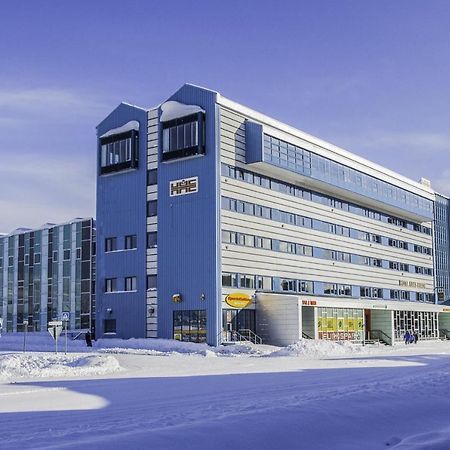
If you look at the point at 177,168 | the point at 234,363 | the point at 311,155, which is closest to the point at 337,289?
the point at 311,155

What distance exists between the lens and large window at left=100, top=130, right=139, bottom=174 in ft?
180

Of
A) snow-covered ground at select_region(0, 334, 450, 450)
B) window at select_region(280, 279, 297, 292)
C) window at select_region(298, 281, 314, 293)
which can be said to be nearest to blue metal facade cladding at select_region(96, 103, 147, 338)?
window at select_region(280, 279, 297, 292)

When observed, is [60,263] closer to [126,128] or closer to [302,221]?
[126,128]

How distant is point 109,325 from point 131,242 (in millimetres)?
6815

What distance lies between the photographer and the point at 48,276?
72.9m

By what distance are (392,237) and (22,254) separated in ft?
131

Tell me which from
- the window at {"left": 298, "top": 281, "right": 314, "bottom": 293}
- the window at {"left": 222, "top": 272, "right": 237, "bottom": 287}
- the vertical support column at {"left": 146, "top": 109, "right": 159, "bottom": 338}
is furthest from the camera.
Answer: the window at {"left": 298, "top": 281, "right": 314, "bottom": 293}

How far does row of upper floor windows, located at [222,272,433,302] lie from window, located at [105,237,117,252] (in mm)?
10608

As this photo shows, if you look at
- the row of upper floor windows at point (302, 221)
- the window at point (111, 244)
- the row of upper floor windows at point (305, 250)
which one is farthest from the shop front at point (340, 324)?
the window at point (111, 244)

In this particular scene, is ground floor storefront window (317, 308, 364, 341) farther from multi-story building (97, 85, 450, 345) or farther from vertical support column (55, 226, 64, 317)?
vertical support column (55, 226, 64, 317)

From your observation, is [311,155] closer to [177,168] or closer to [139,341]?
[177,168]

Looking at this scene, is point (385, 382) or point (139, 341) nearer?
point (385, 382)

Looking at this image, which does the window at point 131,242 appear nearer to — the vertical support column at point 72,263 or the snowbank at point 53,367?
the vertical support column at point 72,263

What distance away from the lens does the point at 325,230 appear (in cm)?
6266
